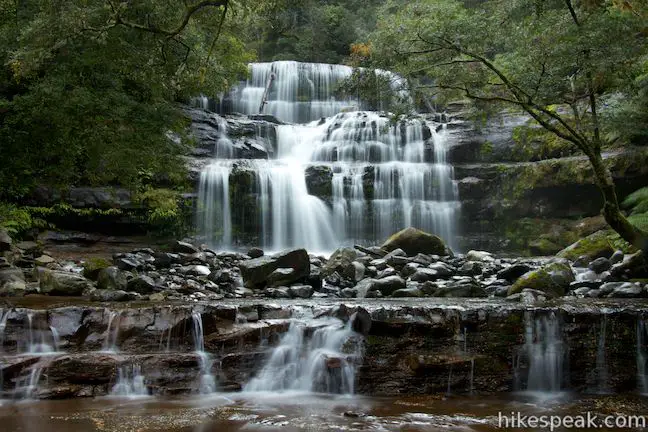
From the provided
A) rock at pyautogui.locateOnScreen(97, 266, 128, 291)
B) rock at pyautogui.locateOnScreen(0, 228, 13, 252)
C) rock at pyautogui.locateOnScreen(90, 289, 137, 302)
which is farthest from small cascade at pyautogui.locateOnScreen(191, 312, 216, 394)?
rock at pyautogui.locateOnScreen(0, 228, 13, 252)

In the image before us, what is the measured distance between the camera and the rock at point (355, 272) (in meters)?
11.2

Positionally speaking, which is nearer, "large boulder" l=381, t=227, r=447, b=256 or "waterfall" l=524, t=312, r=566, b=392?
"waterfall" l=524, t=312, r=566, b=392

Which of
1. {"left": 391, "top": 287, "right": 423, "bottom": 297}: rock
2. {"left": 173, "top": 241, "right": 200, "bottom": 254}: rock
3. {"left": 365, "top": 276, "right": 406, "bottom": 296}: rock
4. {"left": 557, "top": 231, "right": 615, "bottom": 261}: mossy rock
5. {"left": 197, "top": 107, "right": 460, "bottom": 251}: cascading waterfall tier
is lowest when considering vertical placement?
{"left": 391, "top": 287, "right": 423, "bottom": 297}: rock

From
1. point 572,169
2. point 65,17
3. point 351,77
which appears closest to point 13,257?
point 65,17

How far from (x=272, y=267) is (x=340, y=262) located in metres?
1.87

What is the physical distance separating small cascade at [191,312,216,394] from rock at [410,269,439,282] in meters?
5.60

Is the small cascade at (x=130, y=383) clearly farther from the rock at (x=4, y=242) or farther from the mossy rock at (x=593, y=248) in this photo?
the mossy rock at (x=593, y=248)

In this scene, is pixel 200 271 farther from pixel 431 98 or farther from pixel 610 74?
pixel 610 74

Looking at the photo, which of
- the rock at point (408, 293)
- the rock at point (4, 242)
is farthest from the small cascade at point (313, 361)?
the rock at point (4, 242)

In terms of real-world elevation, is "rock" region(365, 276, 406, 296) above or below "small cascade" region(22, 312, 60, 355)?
above

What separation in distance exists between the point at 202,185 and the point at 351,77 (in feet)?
28.9

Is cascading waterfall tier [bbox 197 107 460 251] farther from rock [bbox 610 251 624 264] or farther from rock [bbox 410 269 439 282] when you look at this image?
rock [bbox 610 251 624 264]

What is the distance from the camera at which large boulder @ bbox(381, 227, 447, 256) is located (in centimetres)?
1388

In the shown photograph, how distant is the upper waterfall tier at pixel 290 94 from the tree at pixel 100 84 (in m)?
14.3
